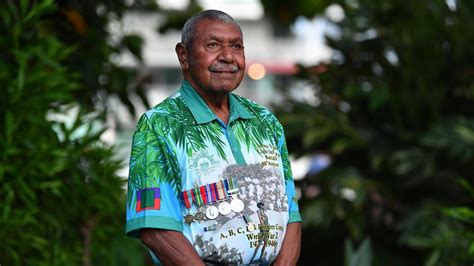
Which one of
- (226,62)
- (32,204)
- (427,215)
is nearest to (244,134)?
(226,62)

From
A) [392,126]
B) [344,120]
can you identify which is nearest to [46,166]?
[344,120]

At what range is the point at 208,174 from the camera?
2551 millimetres

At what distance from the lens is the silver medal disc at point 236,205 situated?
2.55 m

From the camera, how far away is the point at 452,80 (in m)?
7.81

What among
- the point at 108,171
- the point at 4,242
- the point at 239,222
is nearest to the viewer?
the point at 239,222

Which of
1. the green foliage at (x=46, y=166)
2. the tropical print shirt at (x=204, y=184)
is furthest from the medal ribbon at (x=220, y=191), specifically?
the green foliage at (x=46, y=166)

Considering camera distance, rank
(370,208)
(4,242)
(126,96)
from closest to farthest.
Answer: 1. (4,242)
2. (126,96)
3. (370,208)

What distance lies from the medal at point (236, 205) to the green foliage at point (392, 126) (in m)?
4.54

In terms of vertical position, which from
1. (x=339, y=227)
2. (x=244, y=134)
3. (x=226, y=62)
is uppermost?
(x=226, y=62)

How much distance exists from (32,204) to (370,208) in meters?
3.99

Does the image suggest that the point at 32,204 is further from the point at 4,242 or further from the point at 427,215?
the point at 427,215

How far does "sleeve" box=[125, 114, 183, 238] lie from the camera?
2.52 metres

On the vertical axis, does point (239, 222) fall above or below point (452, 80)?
below

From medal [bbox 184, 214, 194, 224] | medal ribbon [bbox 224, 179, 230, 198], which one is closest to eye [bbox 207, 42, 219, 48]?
medal ribbon [bbox 224, 179, 230, 198]
